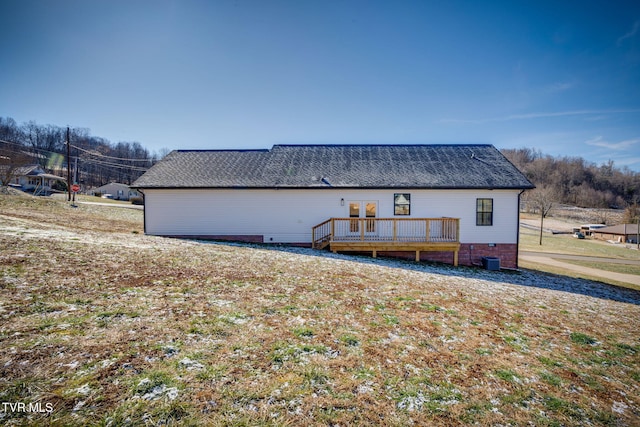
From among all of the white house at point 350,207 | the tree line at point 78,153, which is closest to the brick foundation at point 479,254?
the white house at point 350,207

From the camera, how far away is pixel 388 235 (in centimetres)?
1370

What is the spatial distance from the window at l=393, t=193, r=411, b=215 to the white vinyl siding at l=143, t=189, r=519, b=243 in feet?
0.60

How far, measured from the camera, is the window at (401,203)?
1398 cm

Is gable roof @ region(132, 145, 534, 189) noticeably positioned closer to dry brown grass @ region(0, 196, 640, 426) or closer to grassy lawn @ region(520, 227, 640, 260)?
dry brown grass @ region(0, 196, 640, 426)

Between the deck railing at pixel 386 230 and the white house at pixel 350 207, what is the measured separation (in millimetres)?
50

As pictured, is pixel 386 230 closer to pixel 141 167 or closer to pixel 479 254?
pixel 479 254

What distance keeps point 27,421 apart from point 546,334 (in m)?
7.63

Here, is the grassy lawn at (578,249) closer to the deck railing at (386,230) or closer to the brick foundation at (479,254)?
the brick foundation at (479,254)

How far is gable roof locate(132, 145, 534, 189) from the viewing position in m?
13.9

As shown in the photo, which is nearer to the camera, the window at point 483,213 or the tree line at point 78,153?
the window at point 483,213

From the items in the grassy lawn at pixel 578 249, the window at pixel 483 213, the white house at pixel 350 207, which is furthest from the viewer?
the grassy lawn at pixel 578 249

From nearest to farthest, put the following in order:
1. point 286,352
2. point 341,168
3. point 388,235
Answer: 1. point 286,352
2. point 388,235
3. point 341,168

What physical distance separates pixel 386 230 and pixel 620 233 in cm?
6261

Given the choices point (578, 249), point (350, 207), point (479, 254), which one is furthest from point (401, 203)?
point (578, 249)
